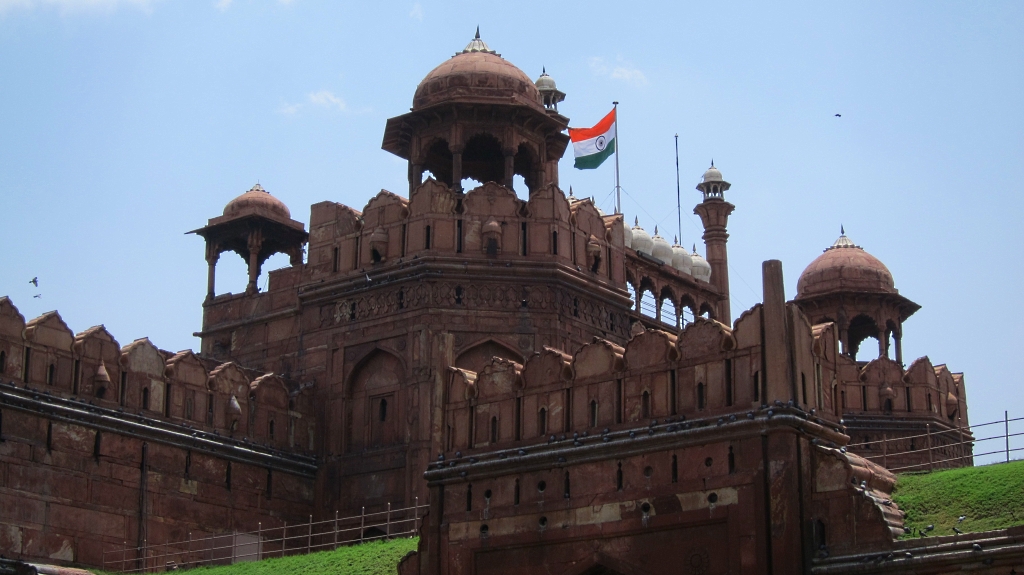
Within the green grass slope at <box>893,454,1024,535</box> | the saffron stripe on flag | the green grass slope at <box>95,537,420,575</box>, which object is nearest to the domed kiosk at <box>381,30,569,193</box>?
the saffron stripe on flag

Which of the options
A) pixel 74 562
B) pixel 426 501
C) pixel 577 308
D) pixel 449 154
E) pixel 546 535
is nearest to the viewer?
pixel 546 535

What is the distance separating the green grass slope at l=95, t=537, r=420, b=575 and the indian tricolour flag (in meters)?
12.6

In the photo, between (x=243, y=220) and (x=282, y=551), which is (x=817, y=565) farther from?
(x=243, y=220)

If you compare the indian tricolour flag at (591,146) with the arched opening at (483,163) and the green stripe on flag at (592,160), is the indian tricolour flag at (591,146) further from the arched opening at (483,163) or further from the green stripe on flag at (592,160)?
the arched opening at (483,163)

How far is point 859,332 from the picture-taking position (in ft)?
132

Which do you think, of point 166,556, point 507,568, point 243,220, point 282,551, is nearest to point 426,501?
point 282,551

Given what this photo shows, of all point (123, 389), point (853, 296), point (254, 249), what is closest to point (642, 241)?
point (853, 296)

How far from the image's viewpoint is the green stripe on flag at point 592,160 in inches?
1481

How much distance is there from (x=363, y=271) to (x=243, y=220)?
5.55 meters

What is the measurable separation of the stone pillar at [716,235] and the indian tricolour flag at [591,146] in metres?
6.43

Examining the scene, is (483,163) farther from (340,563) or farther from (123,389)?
(340,563)

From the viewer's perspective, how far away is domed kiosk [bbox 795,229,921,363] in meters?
38.4

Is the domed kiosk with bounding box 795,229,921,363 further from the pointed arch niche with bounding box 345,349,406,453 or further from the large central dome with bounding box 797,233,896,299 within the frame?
the pointed arch niche with bounding box 345,349,406,453

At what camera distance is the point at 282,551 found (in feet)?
101
